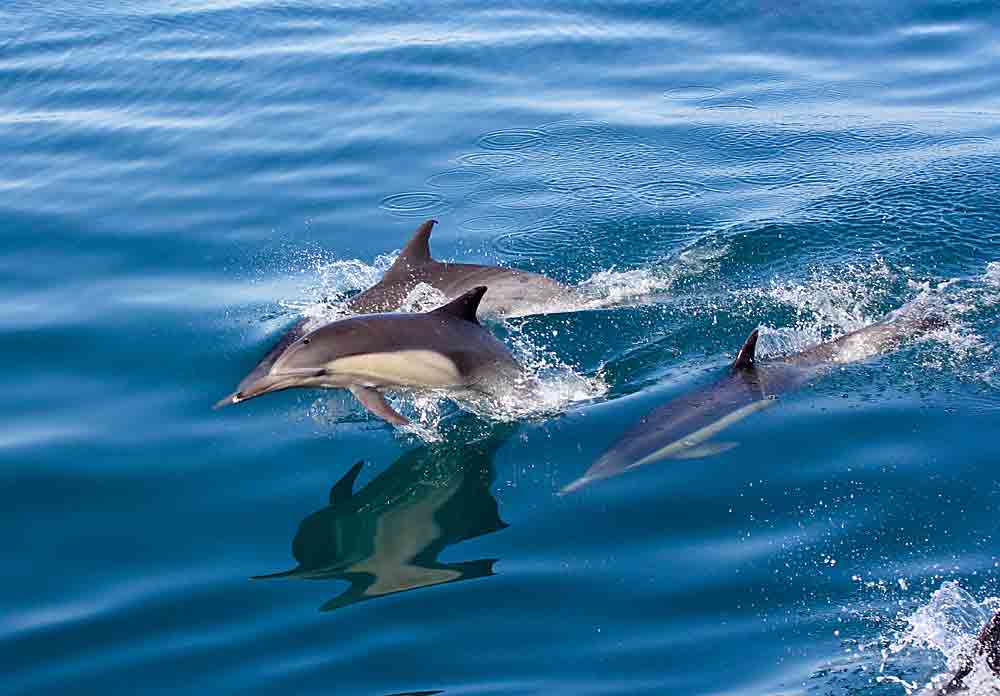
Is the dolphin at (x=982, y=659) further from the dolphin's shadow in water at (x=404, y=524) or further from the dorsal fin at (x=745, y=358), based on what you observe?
the dorsal fin at (x=745, y=358)

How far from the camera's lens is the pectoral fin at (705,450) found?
884 cm

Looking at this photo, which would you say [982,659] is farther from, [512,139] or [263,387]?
[512,139]

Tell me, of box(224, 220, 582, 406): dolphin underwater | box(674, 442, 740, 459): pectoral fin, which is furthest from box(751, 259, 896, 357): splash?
box(224, 220, 582, 406): dolphin underwater

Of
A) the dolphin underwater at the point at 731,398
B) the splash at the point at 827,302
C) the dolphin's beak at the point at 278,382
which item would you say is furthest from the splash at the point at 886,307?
the dolphin's beak at the point at 278,382

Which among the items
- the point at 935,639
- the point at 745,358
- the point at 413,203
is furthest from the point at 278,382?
the point at 413,203

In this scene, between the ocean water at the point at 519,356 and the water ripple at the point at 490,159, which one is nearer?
the ocean water at the point at 519,356

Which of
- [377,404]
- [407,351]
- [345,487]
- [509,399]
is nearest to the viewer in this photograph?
[345,487]

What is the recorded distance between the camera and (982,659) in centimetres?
551

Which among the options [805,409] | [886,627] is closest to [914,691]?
[886,627]

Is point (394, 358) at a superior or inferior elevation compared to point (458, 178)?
inferior

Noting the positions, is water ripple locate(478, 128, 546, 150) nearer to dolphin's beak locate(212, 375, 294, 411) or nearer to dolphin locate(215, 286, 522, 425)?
dolphin locate(215, 286, 522, 425)

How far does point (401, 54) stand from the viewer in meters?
19.8

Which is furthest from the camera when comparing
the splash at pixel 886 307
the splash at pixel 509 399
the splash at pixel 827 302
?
the splash at pixel 827 302

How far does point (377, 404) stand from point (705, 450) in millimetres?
2234
